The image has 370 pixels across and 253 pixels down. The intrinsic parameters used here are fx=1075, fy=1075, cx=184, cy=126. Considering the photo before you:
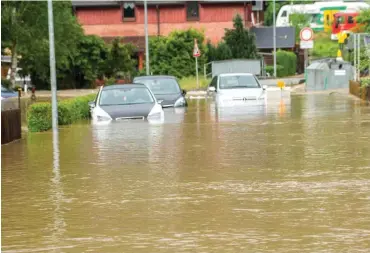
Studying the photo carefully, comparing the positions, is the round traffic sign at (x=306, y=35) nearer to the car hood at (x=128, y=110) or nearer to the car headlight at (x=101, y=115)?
the car hood at (x=128, y=110)

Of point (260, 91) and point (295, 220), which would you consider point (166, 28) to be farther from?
point (295, 220)

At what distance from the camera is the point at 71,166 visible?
16.3m

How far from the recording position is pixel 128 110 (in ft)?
87.1

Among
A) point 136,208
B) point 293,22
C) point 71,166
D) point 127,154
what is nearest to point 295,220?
point 136,208

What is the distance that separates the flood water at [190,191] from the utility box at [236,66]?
36.7m

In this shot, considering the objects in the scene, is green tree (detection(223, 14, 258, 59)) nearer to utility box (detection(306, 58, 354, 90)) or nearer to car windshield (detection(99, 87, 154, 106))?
utility box (detection(306, 58, 354, 90))

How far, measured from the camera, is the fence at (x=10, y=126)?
21484 millimetres

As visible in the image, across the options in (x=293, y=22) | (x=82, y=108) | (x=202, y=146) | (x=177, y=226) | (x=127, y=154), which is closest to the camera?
(x=177, y=226)

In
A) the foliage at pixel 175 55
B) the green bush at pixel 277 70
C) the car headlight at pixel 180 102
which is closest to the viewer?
the car headlight at pixel 180 102

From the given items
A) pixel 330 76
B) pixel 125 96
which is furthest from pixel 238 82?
pixel 330 76

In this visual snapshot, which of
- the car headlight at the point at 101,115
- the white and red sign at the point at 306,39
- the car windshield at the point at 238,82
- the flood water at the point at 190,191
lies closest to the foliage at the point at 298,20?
the white and red sign at the point at 306,39

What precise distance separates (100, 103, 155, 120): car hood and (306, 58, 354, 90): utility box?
25437mm

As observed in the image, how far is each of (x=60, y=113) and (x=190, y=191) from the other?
50.1ft

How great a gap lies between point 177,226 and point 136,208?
133 cm
